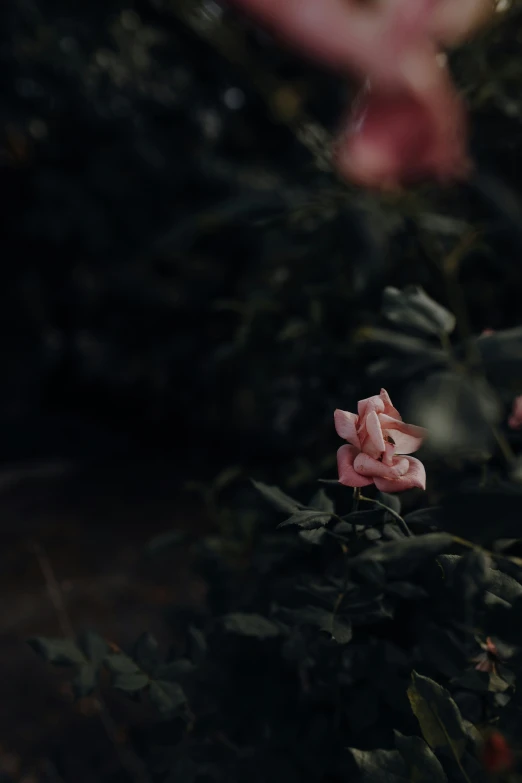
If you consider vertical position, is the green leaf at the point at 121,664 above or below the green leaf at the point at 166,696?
above

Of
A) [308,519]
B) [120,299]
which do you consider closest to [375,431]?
[308,519]

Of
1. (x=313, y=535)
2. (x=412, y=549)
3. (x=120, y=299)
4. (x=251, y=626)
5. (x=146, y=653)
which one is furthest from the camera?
(x=120, y=299)

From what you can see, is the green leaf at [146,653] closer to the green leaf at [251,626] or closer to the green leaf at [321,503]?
the green leaf at [251,626]

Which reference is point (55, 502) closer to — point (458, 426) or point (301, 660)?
point (301, 660)

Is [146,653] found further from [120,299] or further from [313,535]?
[120,299]

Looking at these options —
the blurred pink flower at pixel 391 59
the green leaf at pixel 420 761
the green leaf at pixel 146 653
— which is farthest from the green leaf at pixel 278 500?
the blurred pink flower at pixel 391 59

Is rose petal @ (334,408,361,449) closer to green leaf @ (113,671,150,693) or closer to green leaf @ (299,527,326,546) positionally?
green leaf @ (299,527,326,546)

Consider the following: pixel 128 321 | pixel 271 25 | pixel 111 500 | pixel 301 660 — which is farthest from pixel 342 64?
pixel 111 500
